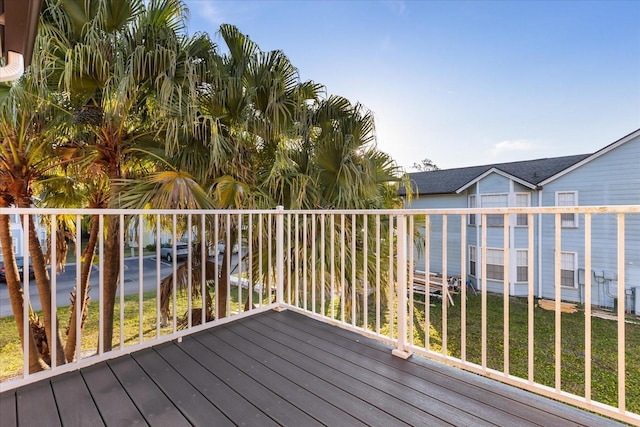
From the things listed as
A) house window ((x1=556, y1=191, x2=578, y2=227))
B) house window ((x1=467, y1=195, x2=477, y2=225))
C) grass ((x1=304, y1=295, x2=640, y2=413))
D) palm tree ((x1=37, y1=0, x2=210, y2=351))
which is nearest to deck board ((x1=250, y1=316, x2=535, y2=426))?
grass ((x1=304, y1=295, x2=640, y2=413))

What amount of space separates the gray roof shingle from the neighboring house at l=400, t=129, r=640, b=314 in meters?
0.03

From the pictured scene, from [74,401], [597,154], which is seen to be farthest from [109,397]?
[597,154]

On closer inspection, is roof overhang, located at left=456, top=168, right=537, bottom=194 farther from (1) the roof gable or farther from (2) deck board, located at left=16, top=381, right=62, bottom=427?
(2) deck board, located at left=16, top=381, right=62, bottom=427

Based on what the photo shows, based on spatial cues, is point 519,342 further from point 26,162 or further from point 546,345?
point 26,162

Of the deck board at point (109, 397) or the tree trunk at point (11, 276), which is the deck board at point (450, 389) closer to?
the deck board at point (109, 397)

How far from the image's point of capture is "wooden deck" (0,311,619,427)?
138 cm

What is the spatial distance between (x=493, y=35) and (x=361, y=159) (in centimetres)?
483

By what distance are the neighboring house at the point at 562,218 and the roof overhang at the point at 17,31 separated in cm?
670

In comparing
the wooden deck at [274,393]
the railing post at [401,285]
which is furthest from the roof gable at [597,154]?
the wooden deck at [274,393]

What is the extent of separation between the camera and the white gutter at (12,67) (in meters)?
1.69

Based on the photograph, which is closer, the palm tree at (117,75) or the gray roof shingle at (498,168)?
the palm tree at (117,75)

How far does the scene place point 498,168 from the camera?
34.3 ft

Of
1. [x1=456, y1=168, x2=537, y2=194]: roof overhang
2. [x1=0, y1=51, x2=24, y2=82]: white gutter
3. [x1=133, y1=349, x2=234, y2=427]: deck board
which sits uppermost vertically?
[x1=456, y1=168, x2=537, y2=194]: roof overhang

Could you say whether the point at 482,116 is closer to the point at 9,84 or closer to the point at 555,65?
the point at 555,65
